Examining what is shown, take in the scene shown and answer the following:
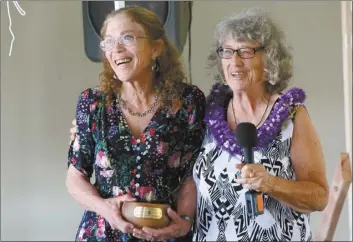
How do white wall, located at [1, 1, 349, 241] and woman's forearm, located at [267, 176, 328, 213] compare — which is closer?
woman's forearm, located at [267, 176, 328, 213]

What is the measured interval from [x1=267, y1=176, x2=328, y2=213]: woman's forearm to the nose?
0.24 metres

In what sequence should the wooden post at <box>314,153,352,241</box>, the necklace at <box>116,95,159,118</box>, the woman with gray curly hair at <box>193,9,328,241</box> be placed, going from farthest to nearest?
the wooden post at <box>314,153,352,241</box>, the necklace at <box>116,95,159,118</box>, the woman with gray curly hair at <box>193,9,328,241</box>

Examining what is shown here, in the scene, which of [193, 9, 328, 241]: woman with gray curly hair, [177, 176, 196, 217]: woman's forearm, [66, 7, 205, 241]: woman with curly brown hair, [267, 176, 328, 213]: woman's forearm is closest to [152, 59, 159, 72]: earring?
[66, 7, 205, 241]: woman with curly brown hair

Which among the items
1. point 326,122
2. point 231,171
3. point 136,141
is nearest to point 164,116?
point 136,141

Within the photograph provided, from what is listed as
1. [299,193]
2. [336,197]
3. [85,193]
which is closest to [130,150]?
[85,193]

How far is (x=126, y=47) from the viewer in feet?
3.57

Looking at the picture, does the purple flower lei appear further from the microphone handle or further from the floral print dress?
the microphone handle

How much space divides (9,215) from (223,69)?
4.11ft

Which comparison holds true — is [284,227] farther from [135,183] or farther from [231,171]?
[135,183]

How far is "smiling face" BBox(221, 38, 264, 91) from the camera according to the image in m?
1.06

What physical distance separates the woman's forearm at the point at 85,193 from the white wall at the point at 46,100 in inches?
27.2

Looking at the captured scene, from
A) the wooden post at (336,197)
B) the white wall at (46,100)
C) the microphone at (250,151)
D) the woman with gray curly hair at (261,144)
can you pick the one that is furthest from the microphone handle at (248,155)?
the white wall at (46,100)

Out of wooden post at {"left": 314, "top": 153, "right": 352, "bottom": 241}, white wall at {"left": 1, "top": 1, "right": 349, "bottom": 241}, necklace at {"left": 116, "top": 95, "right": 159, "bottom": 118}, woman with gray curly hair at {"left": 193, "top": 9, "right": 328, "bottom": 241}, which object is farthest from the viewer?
white wall at {"left": 1, "top": 1, "right": 349, "bottom": 241}

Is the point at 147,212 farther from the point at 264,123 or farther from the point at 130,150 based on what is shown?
the point at 264,123
